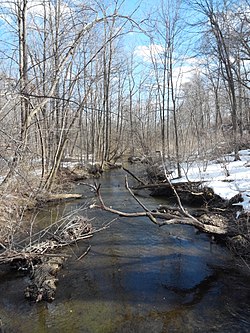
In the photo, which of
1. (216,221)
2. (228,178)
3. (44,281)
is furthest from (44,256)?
(228,178)

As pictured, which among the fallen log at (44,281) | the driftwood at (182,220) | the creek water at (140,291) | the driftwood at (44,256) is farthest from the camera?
the driftwood at (182,220)

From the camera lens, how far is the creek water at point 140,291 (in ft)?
15.2

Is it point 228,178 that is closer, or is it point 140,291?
point 140,291

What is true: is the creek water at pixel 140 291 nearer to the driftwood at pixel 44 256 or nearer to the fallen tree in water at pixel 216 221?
the driftwood at pixel 44 256

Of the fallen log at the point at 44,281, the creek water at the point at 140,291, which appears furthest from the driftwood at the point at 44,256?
the creek water at the point at 140,291

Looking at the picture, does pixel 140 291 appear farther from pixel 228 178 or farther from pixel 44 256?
pixel 228 178

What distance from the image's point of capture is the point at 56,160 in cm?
1412

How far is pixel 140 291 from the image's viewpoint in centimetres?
555

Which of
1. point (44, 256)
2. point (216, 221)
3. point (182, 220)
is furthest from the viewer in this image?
point (216, 221)

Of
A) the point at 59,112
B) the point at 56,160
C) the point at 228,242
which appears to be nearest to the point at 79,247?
the point at 228,242

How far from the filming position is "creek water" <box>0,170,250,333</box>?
4641mm

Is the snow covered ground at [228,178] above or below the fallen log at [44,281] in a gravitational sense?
above

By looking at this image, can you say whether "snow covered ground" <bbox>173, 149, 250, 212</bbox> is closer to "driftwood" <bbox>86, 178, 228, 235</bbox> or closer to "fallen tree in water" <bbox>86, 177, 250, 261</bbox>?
Answer: "fallen tree in water" <bbox>86, 177, 250, 261</bbox>

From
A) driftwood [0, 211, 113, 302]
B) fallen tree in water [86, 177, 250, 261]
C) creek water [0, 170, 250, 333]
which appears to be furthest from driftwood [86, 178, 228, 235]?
driftwood [0, 211, 113, 302]
